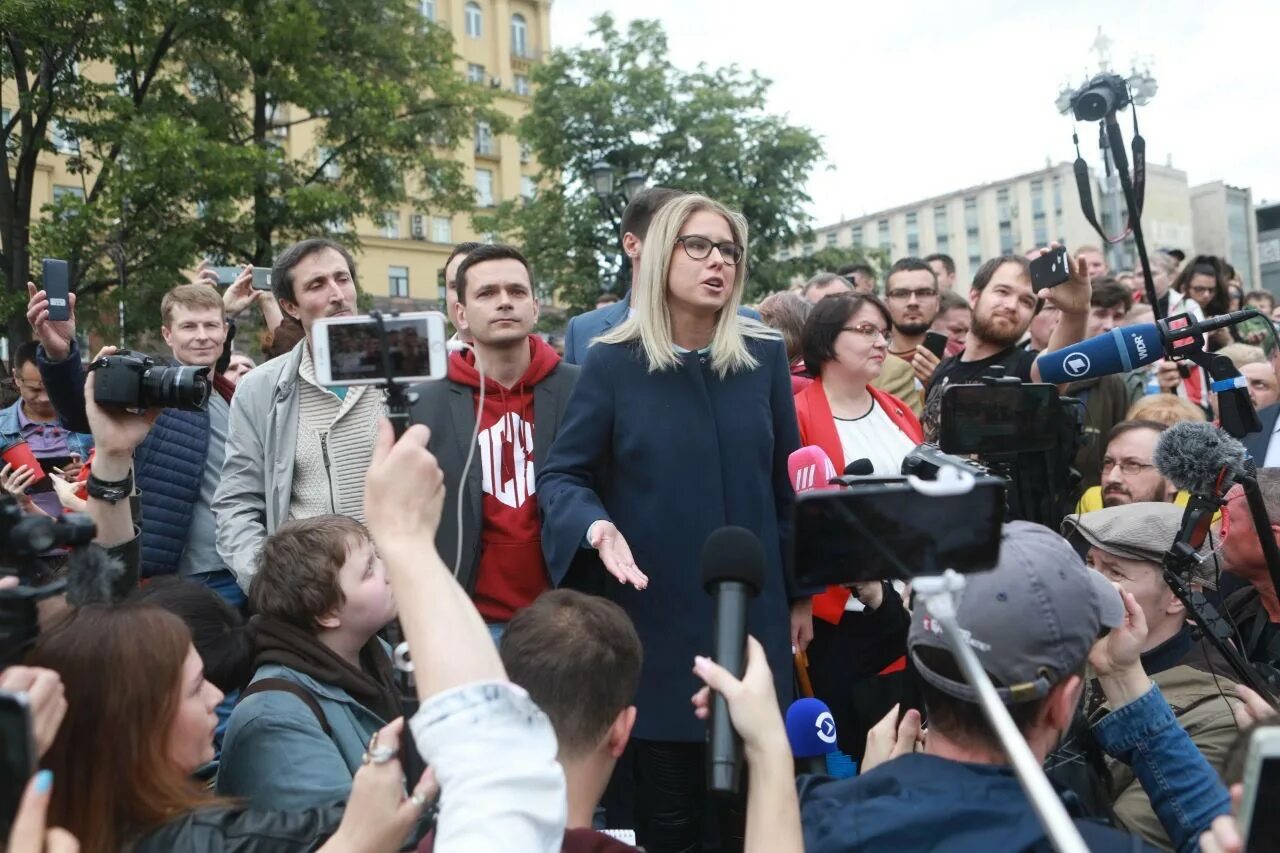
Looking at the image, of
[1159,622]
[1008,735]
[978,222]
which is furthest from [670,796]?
[978,222]

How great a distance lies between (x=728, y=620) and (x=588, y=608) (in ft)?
2.23

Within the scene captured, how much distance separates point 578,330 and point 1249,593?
2.65m

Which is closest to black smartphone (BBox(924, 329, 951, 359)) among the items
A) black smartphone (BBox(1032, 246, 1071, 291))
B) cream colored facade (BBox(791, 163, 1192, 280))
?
black smartphone (BBox(1032, 246, 1071, 291))

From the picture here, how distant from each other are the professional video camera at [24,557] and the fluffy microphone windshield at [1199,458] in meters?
2.41

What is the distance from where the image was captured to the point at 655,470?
120 inches

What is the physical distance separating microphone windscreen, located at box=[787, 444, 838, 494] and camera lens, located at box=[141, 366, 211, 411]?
171 centimetres

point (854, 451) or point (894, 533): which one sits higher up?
point (854, 451)

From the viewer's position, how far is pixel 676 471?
9.99ft

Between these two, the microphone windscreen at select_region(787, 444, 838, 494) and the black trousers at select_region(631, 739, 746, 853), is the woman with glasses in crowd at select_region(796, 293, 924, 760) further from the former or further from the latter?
the black trousers at select_region(631, 739, 746, 853)

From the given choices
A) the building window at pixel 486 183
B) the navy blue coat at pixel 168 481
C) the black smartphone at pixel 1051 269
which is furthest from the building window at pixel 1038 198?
the navy blue coat at pixel 168 481

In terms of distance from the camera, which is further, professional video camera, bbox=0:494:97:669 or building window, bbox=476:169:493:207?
building window, bbox=476:169:493:207

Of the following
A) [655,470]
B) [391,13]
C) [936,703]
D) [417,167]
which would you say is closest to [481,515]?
[655,470]

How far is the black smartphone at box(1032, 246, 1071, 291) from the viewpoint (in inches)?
144

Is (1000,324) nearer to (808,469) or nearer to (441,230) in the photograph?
(808,469)
